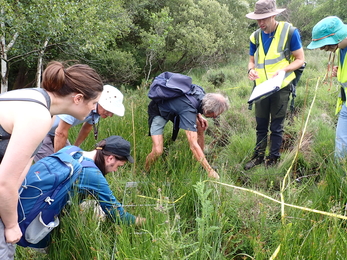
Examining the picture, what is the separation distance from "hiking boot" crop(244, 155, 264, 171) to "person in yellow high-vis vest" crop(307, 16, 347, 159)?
42.0 inches

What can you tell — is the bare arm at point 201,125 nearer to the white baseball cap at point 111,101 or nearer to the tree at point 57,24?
the white baseball cap at point 111,101

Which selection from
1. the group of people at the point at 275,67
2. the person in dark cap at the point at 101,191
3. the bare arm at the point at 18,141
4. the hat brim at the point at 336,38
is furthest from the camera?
the group of people at the point at 275,67

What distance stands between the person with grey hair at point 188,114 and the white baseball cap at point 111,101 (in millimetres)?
510

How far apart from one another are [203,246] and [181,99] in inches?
72.4

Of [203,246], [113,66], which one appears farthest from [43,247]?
[113,66]

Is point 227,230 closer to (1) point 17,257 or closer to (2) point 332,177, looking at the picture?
(2) point 332,177

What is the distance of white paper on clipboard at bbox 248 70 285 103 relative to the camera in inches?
128

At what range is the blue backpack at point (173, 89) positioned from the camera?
3.43m

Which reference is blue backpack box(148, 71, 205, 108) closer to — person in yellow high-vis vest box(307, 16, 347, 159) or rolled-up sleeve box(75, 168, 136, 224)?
person in yellow high-vis vest box(307, 16, 347, 159)

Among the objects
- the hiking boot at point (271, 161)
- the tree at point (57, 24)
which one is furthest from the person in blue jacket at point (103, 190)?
the tree at point (57, 24)

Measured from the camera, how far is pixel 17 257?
2426 millimetres

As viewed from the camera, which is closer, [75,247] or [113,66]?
[75,247]

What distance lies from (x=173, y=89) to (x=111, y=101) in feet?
2.30

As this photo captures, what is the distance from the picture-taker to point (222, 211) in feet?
7.60
